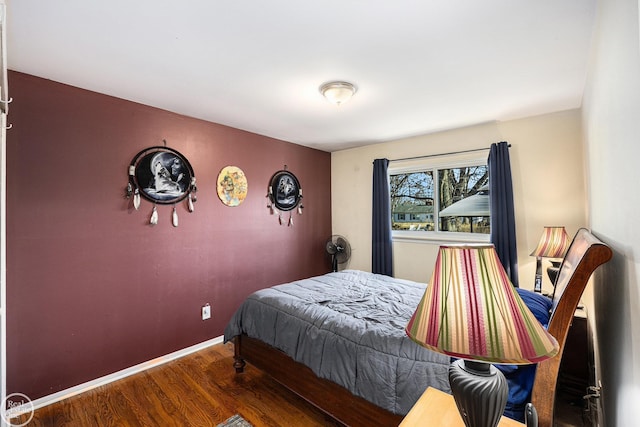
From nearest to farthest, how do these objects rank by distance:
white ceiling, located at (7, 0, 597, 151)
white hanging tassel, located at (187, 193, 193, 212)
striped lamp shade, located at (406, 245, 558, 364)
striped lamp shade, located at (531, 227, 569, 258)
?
striped lamp shade, located at (406, 245, 558, 364), white ceiling, located at (7, 0, 597, 151), striped lamp shade, located at (531, 227, 569, 258), white hanging tassel, located at (187, 193, 193, 212)

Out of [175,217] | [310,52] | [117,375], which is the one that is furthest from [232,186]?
[117,375]

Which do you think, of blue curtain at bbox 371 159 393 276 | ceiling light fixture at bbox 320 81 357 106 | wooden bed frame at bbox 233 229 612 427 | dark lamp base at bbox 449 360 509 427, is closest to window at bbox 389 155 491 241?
blue curtain at bbox 371 159 393 276

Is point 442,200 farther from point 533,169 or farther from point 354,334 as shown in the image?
point 354,334

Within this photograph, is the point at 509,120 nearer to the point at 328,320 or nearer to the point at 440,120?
→ the point at 440,120

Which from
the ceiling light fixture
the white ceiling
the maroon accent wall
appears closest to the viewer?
the white ceiling

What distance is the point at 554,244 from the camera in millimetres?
2531

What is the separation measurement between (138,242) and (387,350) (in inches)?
89.7

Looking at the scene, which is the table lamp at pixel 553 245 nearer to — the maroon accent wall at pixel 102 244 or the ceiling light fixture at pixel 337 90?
the ceiling light fixture at pixel 337 90

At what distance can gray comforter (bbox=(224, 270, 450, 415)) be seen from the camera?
4.86 ft

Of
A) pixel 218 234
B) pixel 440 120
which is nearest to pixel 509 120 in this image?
pixel 440 120

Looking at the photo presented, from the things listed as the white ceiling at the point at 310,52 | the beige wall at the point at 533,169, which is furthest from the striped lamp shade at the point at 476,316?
the beige wall at the point at 533,169

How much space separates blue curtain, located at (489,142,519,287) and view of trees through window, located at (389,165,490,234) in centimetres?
22

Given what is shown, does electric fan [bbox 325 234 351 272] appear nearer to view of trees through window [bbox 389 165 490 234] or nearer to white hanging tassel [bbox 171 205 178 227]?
view of trees through window [bbox 389 165 490 234]

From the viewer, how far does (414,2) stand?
1.39m
